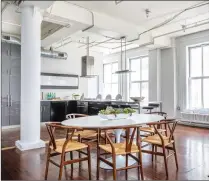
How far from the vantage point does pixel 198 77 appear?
21.1 feet

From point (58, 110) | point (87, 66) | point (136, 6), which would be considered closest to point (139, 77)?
point (87, 66)

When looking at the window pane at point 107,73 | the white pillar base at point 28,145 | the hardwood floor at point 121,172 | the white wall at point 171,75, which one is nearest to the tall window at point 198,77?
the white wall at point 171,75

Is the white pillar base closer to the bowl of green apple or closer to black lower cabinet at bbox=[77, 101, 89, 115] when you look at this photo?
the bowl of green apple

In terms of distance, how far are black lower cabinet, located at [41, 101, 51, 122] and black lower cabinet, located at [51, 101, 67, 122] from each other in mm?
128

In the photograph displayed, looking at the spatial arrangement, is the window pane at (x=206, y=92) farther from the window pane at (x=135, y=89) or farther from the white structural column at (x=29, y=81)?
the white structural column at (x=29, y=81)

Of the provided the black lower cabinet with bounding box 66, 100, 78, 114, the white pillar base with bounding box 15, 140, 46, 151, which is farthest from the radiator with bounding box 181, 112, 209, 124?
the white pillar base with bounding box 15, 140, 46, 151

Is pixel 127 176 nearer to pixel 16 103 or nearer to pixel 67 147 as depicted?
pixel 67 147

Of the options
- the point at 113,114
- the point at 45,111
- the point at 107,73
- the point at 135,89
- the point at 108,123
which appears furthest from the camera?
the point at 107,73

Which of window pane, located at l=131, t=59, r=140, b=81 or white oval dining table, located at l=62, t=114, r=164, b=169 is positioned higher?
window pane, located at l=131, t=59, r=140, b=81

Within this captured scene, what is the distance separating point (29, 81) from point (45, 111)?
122 inches

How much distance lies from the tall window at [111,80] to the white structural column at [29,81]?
5928 millimetres

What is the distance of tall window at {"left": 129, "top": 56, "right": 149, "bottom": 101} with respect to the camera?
8.25m

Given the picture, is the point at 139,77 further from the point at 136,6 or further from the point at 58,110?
the point at 136,6

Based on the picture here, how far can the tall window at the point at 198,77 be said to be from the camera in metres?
6.18
